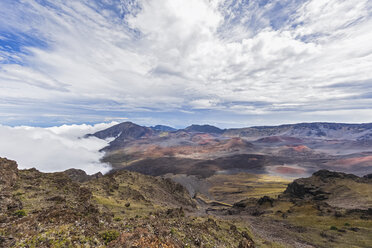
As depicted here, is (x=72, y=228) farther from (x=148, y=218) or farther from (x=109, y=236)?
(x=148, y=218)

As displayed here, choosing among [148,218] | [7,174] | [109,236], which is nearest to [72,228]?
[109,236]

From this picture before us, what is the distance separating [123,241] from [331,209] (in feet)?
167

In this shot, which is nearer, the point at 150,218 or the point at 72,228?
the point at 72,228

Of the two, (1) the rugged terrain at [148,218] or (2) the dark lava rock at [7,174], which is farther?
(2) the dark lava rock at [7,174]

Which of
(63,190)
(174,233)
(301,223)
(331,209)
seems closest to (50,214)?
(174,233)

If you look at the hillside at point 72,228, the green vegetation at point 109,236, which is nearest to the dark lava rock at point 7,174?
the hillside at point 72,228

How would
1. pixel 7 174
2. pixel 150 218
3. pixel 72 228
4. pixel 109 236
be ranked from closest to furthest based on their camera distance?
pixel 109 236, pixel 72 228, pixel 150 218, pixel 7 174

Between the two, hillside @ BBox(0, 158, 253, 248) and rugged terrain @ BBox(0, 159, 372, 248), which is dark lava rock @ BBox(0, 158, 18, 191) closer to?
hillside @ BBox(0, 158, 253, 248)

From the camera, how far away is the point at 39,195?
29.3 m

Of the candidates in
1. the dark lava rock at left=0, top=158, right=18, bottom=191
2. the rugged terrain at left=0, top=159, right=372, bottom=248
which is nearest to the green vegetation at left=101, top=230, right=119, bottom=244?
the rugged terrain at left=0, top=159, right=372, bottom=248

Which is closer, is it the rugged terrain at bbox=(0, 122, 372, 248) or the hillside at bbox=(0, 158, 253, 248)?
the hillside at bbox=(0, 158, 253, 248)

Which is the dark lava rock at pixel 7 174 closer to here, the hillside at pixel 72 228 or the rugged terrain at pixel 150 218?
the hillside at pixel 72 228

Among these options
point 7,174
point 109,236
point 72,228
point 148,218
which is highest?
point 72,228

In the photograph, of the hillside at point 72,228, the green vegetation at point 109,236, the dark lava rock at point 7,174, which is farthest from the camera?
the dark lava rock at point 7,174
